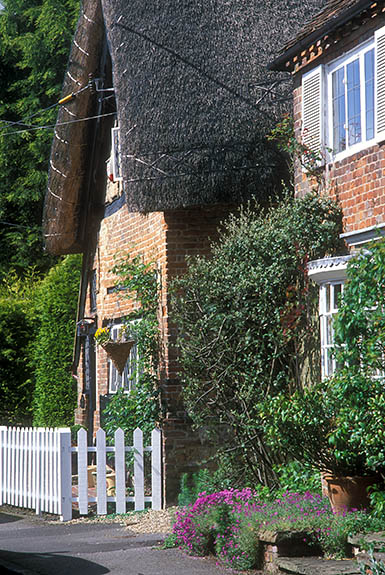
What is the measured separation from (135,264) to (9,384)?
825 cm

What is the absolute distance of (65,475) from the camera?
11367 millimetres

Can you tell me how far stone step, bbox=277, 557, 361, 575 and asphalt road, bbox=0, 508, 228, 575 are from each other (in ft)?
1.92

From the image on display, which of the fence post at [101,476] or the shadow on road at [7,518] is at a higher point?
the fence post at [101,476]

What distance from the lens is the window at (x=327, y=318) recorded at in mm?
9616

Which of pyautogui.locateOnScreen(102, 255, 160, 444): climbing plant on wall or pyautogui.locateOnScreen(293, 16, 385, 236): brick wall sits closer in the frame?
pyautogui.locateOnScreen(293, 16, 385, 236): brick wall

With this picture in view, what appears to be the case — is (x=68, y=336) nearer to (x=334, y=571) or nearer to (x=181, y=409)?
(x=181, y=409)

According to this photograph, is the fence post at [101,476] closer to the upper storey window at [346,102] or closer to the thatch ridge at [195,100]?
the thatch ridge at [195,100]

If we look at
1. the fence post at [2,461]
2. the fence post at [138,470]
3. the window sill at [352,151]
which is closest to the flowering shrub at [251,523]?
the fence post at [138,470]

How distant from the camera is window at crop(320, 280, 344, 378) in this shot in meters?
9.62

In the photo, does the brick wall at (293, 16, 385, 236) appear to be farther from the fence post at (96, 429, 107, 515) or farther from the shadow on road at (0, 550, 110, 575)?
the shadow on road at (0, 550, 110, 575)

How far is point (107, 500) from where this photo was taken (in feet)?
38.0

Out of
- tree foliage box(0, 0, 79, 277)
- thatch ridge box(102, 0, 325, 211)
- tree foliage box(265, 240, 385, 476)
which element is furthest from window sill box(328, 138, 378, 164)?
tree foliage box(0, 0, 79, 277)

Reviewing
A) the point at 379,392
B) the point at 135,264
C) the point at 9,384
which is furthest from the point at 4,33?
the point at 379,392

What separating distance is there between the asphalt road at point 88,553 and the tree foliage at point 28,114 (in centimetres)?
1764
